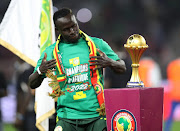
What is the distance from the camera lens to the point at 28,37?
5.47 metres

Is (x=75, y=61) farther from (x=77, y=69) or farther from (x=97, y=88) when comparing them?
(x=97, y=88)

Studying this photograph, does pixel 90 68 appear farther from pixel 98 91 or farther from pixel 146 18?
pixel 146 18

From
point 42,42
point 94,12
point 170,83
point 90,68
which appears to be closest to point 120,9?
point 94,12

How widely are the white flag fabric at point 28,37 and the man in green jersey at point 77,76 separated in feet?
3.82

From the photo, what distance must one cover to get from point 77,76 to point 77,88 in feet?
0.38

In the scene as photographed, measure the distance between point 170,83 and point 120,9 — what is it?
3689mm

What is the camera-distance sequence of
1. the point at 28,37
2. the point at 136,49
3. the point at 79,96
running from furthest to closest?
the point at 28,37 < the point at 79,96 < the point at 136,49

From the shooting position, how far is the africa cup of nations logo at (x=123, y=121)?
3.47 m

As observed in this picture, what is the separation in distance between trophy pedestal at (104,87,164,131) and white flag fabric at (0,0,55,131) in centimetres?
190

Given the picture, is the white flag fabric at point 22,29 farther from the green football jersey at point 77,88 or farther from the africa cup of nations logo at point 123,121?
the africa cup of nations logo at point 123,121

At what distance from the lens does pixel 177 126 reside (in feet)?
40.9

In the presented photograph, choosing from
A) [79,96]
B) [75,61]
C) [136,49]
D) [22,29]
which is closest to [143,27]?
[22,29]

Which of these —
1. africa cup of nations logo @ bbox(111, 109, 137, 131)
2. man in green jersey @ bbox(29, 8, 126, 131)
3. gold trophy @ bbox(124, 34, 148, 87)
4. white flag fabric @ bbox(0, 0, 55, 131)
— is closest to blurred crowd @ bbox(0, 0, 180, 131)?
white flag fabric @ bbox(0, 0, 55, 131)

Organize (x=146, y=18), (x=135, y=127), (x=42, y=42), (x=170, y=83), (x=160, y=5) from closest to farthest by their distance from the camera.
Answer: (x=135, y=127)
(x=42, y=42)
(x=170, y=83)
(x=146, y=18)
(x=160, y=5)
